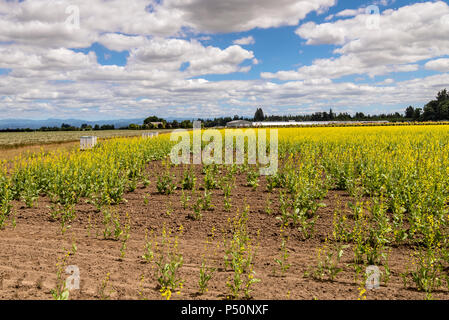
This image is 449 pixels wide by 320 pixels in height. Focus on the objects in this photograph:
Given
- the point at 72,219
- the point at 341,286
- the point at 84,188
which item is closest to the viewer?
the point at 341,286

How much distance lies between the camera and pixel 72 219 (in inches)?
344

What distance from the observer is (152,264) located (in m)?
5.93

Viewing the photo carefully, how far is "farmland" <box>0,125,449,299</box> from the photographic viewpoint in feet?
16.4

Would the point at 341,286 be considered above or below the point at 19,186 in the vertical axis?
below

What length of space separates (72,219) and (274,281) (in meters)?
6.03

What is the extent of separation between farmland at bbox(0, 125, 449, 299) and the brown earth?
26 millimetres

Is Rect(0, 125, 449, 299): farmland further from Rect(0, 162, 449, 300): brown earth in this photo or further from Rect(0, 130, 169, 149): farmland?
Rect(0, 130, 169, 149): farmland

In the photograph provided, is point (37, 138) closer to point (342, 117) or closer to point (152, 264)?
point (152, 264)

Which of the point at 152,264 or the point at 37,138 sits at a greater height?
the point at 37,138

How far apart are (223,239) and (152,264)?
6.24 ft

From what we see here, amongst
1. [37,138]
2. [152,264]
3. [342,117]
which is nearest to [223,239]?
[152,264]
